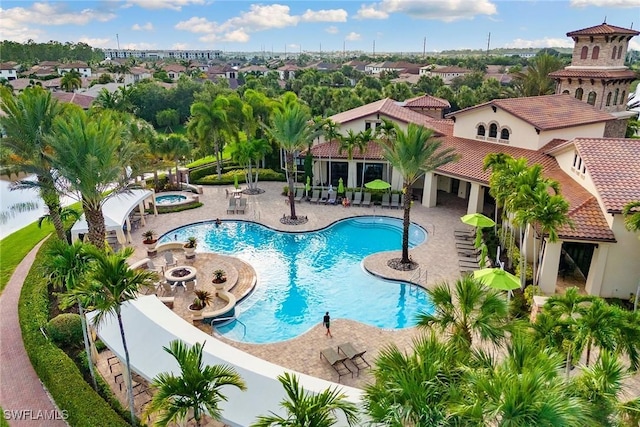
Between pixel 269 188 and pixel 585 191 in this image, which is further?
pixel 269 188

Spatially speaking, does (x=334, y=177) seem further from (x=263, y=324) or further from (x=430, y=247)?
(x=263, y=324)

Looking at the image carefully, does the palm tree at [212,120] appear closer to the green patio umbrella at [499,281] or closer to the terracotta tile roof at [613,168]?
the terracotta tile roof at [613,168]

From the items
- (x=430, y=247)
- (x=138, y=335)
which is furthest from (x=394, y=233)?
(x=138, y=335)

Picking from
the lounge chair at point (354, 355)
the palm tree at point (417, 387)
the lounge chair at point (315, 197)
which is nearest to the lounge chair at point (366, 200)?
the lounge chair at point (315, 197)

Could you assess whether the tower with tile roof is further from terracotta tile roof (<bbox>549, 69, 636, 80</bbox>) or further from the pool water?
the pool water

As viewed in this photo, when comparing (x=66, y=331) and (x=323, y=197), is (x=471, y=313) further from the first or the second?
(x=323, y=197)

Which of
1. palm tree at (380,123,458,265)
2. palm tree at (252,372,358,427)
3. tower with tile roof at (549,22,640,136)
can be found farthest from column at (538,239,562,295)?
tower with tile roof at (549,22,640,136)

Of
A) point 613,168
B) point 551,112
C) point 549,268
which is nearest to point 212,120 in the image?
point 551,112
